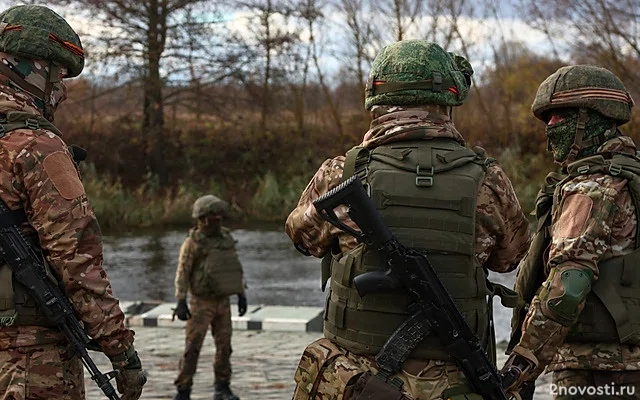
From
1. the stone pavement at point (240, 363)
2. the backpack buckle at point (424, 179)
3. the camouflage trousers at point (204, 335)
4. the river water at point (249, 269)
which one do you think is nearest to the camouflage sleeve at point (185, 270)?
the camouflage trousers at point (204, 335)

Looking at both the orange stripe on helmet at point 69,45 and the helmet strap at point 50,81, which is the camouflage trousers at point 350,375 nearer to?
the helmet strap at point 50,81

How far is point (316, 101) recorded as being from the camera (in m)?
28.8

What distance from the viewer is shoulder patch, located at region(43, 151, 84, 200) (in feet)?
12.7

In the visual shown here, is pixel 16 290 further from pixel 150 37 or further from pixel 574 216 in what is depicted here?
pixel 150 37

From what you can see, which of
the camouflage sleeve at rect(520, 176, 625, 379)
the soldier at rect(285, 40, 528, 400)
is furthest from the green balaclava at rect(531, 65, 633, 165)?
the soldier at rect(285, 40, 528, 400)

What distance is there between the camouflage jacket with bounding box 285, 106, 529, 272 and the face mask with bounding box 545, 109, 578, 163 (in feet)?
2.94

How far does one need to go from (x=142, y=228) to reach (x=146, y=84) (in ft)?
16.3

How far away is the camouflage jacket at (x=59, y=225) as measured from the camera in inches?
152

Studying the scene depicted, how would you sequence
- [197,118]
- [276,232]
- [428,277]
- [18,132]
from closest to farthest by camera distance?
[428,277] → [18,132] → [276,232] → [197,118]

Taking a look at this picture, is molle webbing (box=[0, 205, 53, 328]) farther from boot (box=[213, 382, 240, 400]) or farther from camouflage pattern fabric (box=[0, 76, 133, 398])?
boot (box=[213, 382, 240, 400])

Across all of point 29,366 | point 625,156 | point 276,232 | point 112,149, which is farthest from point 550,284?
point 112,149

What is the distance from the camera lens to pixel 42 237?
389cm

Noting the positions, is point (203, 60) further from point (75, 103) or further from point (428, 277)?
point (428, 277)

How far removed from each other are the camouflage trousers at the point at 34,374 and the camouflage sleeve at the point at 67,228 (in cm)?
20
